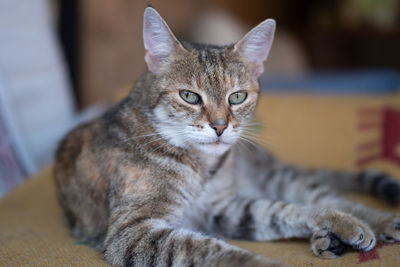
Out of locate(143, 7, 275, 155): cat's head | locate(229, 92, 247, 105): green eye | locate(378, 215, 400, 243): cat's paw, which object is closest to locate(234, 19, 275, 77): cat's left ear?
locate(143, 7, 275, 155): cat's head

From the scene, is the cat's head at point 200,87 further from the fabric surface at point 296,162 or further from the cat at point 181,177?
the fabric surface at point 296,162

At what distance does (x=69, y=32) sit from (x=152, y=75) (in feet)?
6.01

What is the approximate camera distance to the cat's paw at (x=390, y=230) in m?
1.43

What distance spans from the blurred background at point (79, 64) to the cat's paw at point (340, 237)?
167cm

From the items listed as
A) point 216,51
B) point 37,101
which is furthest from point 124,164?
point 37,101

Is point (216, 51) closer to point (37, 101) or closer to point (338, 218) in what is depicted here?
point (338, 218)

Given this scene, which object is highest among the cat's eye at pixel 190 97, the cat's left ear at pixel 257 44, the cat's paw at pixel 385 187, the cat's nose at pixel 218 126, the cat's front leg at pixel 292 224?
the cat's left ear at pixel 257 44

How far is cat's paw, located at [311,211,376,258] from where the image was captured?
4.41ft

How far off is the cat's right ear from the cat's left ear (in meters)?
0.28

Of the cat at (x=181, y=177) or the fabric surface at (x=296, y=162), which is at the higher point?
the cat at (x=181, y=177)

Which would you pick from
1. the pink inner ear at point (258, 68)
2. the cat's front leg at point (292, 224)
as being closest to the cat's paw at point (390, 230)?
the cat's front leg at point (292, 224)

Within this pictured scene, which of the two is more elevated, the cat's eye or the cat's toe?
the cat's eye

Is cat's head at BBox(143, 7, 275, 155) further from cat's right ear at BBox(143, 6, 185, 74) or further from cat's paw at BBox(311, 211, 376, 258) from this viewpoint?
cat's paw at BBox(311, 211, 376, 258)

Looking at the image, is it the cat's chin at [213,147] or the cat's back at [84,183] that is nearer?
the cat's chin at [213,147]
